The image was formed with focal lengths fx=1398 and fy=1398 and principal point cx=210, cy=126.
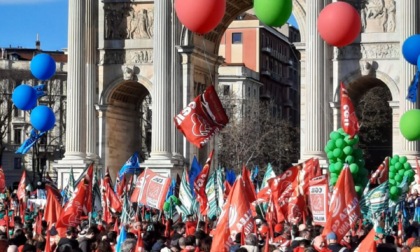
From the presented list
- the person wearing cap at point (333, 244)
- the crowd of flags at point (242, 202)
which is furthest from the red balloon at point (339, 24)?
the person wearing cap at point (333, 244)

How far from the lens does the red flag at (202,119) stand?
3878cm

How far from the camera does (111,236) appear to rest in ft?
93.6

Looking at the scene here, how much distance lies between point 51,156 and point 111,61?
63897mm

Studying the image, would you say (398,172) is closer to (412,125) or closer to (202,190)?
(412,125)

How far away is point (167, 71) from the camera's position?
5850 cm

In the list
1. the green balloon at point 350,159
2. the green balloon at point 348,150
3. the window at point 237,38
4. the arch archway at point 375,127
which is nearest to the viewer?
the green balloon at point 350,159

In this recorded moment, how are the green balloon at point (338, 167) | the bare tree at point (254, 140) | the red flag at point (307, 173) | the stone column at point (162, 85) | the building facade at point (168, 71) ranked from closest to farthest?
the red flag at point (307, 173), the green balloon at point (338, 167), the building facade at point (168, 71), the stone column at point (162, 85), the bare tree at point (254, 140)

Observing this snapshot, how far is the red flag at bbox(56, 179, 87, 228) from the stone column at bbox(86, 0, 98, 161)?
81.5ft

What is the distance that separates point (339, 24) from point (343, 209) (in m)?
8.63

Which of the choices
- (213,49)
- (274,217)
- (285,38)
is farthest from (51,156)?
(274,217)

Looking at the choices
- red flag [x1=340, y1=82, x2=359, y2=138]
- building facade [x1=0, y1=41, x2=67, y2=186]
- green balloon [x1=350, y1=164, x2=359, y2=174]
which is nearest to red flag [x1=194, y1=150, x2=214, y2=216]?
red flag [x1=340, y1=82, x2=359, y2=138]

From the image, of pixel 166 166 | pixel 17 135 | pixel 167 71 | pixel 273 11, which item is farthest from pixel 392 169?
pixel 17 135

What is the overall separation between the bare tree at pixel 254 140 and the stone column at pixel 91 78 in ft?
107

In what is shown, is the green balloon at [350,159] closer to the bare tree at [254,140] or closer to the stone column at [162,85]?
the stone column at [162,85]
